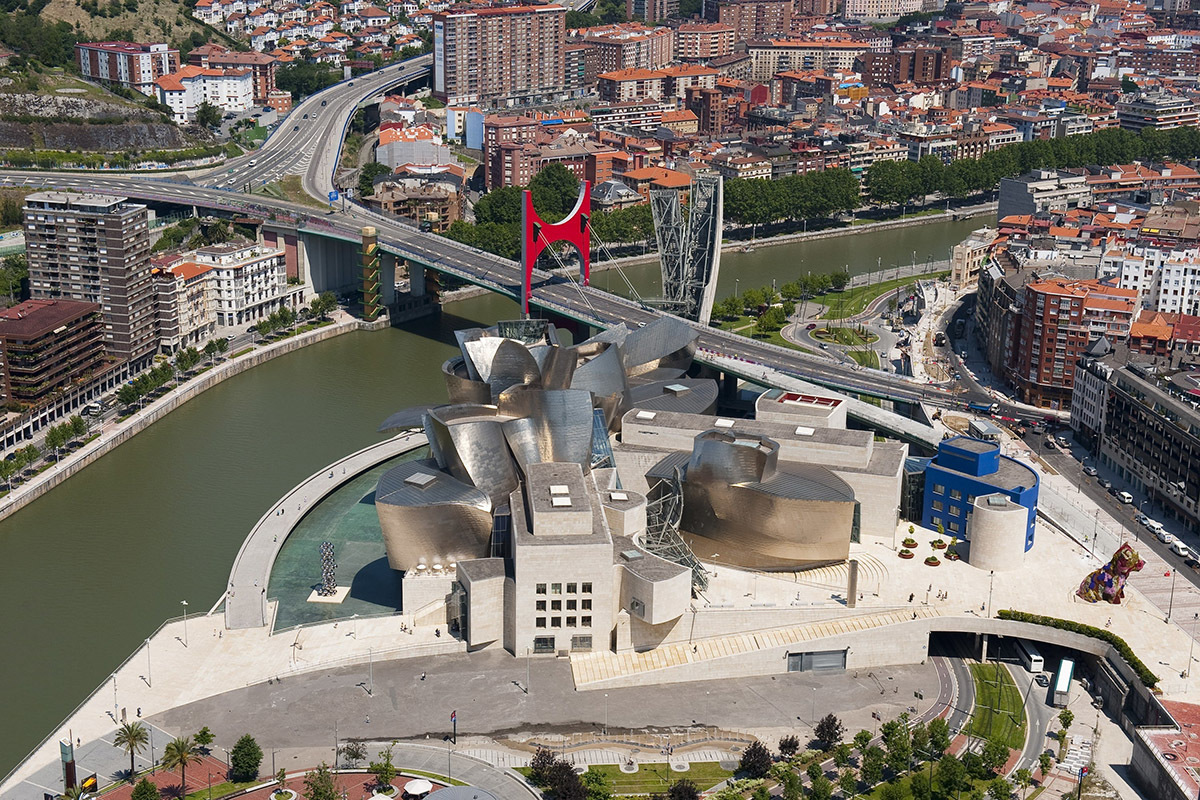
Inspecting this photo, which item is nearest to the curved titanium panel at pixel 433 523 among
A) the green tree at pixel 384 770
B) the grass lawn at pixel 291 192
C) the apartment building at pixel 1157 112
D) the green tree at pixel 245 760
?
the green tree at pixel 384 770

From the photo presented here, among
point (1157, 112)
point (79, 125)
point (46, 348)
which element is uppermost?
point (1157, 112)

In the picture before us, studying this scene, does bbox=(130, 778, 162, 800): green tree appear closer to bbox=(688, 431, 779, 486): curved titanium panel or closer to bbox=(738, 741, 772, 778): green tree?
bbox=(738, 741, 772, 778): green tree

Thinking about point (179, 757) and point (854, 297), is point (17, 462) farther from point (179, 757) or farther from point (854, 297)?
point (854, 297)

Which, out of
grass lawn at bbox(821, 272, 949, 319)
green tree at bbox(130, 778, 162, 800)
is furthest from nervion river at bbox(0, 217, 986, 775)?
grass lawn at bbox(821, 272, 949, 319)

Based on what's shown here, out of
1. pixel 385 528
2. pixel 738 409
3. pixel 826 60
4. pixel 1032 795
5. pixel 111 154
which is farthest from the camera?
pixel 826 60

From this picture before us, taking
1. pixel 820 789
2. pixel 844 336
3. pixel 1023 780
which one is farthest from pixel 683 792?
pixel 844 336

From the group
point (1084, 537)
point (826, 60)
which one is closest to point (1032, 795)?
point (1084, 537)

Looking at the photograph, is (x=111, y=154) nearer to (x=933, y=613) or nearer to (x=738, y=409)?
(x=738, y=409)
